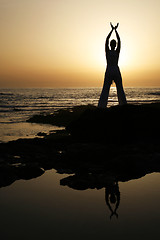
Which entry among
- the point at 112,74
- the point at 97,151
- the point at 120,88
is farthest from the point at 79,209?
the point at 112,74

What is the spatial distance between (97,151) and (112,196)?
4.86 metres

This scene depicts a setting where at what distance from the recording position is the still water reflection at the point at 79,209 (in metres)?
5.98

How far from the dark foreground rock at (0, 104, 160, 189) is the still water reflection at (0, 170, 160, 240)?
0.47 meters

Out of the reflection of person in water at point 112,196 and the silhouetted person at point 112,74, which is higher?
the silhouetted person at point 112,74

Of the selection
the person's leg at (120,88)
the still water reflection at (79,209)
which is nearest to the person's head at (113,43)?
the person's leg at (120,88)

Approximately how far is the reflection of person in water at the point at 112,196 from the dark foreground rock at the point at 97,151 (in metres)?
0.32

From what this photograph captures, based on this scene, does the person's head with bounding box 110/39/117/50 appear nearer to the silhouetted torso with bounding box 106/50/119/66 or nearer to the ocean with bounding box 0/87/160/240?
the silhouetted torso with bounding box 106/50/119/66

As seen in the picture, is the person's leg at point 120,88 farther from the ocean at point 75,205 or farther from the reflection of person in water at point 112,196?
the reflection of person in water at point 112,196

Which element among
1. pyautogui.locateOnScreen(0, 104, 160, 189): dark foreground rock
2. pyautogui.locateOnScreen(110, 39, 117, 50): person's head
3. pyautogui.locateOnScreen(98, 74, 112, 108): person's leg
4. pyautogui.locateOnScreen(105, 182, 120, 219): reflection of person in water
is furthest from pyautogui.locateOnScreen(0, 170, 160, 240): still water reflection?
pyautogui.locateOnScreen(110, 39, 117, 50): person's head

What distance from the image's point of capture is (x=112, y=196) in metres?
8.14

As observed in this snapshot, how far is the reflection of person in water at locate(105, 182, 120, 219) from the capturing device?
731cm

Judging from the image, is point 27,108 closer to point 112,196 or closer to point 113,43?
point 113,43

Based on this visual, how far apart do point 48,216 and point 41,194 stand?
5.39ft

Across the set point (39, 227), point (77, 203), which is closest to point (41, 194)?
point (77, 203)
